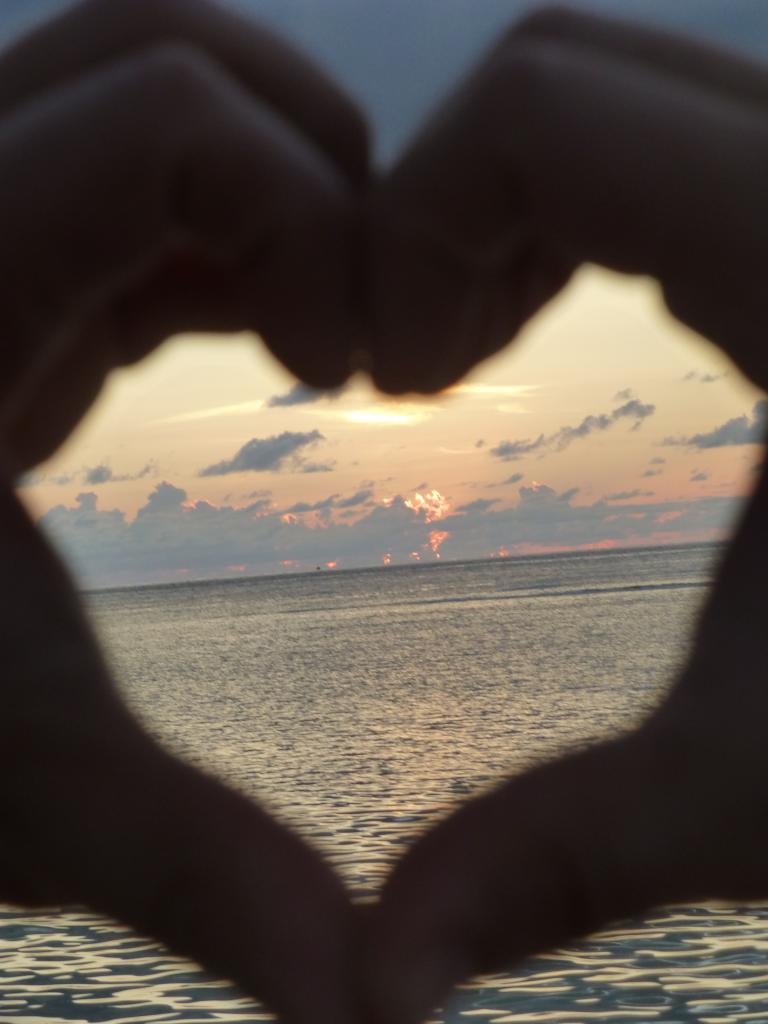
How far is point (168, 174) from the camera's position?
121 centimetres

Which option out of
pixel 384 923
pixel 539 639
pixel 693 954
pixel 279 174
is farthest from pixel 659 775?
pixel 539 639

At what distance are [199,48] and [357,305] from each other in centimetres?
35

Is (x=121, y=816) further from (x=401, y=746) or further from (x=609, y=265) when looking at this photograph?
(x=401, y=746)

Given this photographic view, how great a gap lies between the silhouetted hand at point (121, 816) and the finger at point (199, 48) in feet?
1.64

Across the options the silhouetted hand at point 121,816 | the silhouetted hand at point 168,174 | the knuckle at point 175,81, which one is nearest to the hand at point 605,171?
the silhouetted hand at point 168,174

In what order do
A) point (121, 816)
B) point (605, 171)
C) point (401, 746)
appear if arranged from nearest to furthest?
point (605, 171), point (121, 816), point (401, 746)

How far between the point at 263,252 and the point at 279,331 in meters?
0.10

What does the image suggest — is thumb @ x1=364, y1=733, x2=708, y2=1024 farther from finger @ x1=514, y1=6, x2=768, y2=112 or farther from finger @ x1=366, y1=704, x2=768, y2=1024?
finger @ x1=514, y1=6, x2=768, y2=112

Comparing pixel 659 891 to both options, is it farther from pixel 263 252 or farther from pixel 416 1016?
pixel 263 252

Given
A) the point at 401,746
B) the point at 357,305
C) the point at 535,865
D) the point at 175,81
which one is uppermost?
the point at 175,81

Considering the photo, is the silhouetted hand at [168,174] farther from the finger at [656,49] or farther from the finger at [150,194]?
the finger at [656,49]

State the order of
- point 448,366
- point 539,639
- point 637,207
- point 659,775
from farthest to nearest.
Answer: point 539,639 < point 448,366 < point 659,775 < point 637,207

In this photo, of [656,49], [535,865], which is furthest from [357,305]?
[535,865]

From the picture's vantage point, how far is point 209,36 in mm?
1316
